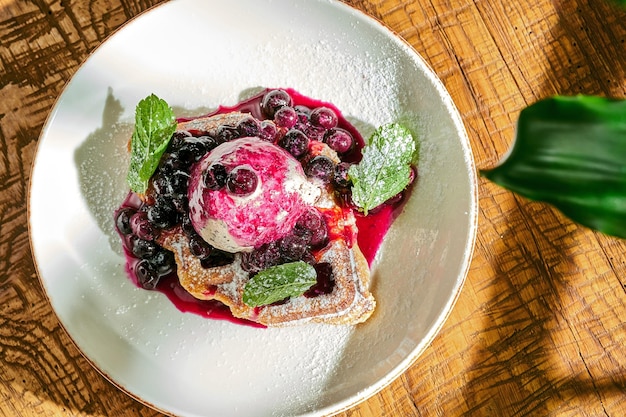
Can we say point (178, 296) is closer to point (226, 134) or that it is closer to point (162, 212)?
point (162, 212)

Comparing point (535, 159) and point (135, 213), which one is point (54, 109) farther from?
point (535, 159)

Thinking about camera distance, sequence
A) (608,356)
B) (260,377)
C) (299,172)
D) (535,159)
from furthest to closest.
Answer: (608,356) → (260,377) → (299,172) → (535,159)

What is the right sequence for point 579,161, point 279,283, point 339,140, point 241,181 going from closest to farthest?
point 579,161
point 241,181
point 279,283
point 339,140

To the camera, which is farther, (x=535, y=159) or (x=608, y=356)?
(x=608, y=356)

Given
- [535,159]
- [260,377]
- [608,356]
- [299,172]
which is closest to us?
[535,159]

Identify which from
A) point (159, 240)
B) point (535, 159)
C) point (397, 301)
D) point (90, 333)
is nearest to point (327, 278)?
point (397, 301)

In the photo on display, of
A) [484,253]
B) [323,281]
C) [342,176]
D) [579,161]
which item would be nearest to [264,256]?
[323,281]

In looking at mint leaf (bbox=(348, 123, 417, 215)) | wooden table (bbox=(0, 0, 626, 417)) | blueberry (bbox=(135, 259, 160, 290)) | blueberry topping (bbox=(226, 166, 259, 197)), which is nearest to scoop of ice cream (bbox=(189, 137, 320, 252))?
blueberry topping (bbox=(226, 166, 259, 197))
